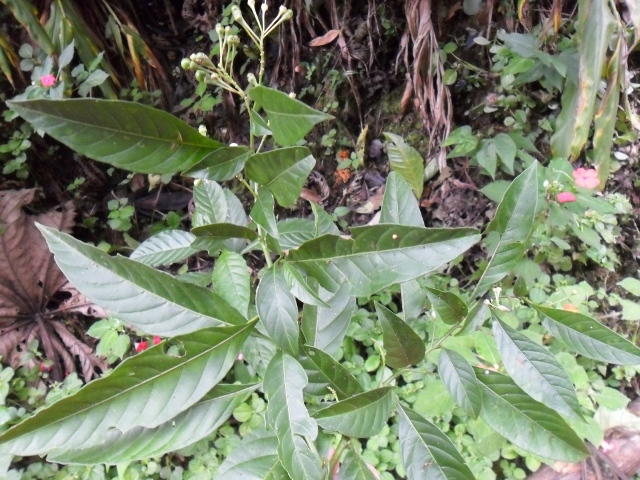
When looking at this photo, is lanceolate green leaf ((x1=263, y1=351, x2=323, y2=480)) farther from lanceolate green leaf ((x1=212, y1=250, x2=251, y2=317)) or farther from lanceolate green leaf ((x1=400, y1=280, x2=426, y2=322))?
lanceolate green leaf ((x1=400, y1=280, x2=426, y2=322))

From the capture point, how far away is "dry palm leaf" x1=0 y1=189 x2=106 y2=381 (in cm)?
150

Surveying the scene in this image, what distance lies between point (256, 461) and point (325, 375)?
0.17 m

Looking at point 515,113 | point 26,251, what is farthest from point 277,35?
point 26,251

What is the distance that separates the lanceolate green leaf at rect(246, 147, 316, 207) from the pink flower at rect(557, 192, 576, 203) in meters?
0.98

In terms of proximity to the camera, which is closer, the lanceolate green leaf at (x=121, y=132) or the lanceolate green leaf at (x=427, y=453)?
the lanceolate green leaf at (x=121, y=132)

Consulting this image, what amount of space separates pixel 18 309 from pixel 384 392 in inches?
63.3

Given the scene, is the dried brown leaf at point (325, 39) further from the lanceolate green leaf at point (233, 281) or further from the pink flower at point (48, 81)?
the lanceolate green leaf at point (233, 281)

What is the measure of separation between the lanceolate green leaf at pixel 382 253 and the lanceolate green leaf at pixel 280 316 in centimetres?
5

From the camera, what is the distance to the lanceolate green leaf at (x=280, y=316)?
486 millimetres

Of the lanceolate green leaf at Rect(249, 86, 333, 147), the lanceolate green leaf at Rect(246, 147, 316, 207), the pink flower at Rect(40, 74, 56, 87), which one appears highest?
the pink flower at Rect(40, 74, 56, 87)

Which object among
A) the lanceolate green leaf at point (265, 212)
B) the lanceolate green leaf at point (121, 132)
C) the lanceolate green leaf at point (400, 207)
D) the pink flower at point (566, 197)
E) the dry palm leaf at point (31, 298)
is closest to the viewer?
the lanceolate green leaf at point (121, 132)

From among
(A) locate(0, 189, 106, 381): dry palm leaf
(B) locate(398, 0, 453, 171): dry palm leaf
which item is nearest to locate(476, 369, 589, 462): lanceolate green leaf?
(B) locate(398, 0, 453, 171): dry palm leaf

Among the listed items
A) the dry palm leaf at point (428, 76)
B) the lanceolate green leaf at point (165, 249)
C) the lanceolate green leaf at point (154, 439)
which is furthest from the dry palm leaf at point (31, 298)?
the dry palm leaf at point (428, 76)

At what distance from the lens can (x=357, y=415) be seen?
535mm
